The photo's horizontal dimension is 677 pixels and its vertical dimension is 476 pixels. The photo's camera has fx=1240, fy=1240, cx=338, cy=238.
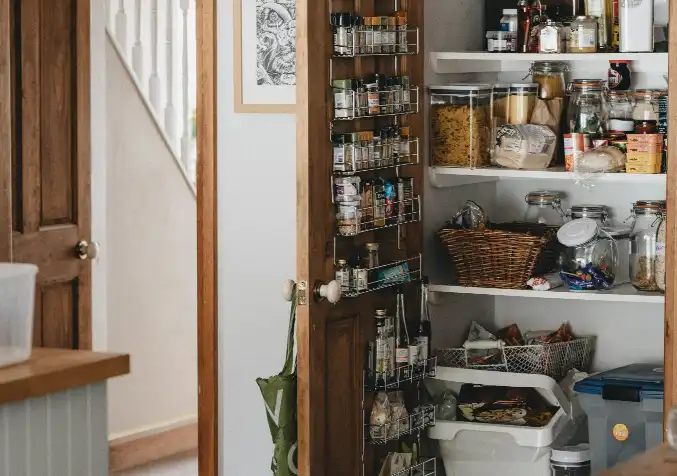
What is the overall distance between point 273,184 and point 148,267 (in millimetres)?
1437

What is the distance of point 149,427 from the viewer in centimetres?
514

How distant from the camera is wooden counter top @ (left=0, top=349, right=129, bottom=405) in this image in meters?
2.29

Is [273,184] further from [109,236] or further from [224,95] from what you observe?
[109,236]

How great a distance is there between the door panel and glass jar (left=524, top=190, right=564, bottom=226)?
63.0 inches

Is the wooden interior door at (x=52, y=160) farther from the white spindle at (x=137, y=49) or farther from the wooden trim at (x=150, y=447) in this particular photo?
the wooden trim at (x=150, y=447)

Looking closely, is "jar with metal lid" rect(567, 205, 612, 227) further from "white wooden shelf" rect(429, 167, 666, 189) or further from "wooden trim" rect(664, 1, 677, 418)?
"wooden trim" rect(664, 1, 677, 418)

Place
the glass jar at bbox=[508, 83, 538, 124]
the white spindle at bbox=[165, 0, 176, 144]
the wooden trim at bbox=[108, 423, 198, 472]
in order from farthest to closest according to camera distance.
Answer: the white spindle at bbox=[165, 0, 176, 144]
the wooden trim at bbox=[108, 423, 198, 472]
the glass jar at bbox=[508, 83, 538, 124]

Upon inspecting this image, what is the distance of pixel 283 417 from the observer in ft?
10.3

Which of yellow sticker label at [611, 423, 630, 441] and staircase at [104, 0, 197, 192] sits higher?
staircase at [104, 0, 197, 192]

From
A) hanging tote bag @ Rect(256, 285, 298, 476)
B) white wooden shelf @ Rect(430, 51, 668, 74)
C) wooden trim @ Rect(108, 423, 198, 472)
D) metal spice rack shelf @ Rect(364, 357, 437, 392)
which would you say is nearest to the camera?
hanging tote bag @ Rect(256, 285, 298, 476)

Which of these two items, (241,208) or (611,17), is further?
(241,208)

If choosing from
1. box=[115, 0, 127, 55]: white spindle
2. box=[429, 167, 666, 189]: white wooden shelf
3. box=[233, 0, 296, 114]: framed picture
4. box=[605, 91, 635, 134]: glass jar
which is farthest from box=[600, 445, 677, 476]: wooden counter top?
box=[115, 0, 127, 55]: white spindle

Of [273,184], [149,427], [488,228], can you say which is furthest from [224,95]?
[149,427]

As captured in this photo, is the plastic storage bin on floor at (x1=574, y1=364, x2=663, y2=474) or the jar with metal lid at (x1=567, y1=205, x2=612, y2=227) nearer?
the plastic storage bin on floor at (x1=574, y1=364, x2=663, y2=474)
